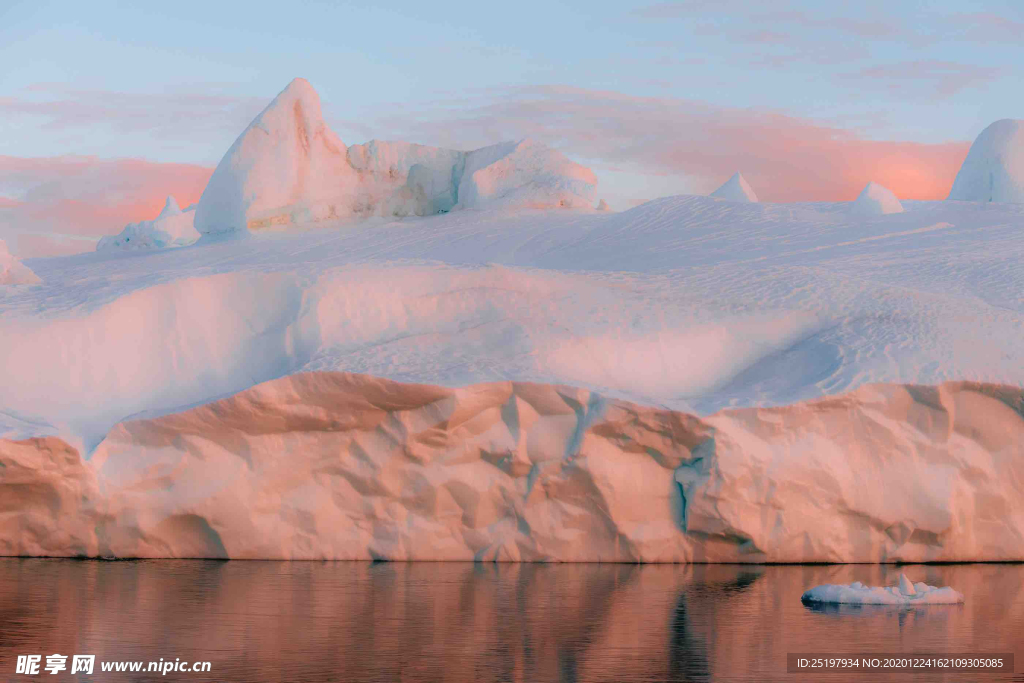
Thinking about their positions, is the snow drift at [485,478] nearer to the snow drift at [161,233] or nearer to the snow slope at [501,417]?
the snow slope at [501,417]

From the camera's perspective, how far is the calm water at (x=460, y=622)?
21.5ft

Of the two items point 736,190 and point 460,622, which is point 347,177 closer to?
point 736,190

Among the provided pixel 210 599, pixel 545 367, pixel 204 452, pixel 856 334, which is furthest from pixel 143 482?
pixel 856 334

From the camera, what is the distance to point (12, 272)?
1496 cm

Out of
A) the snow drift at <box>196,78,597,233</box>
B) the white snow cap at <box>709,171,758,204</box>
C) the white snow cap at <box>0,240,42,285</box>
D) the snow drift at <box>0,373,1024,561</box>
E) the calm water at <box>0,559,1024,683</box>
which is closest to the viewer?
the calm water at <box>0,559,1024,683</box>

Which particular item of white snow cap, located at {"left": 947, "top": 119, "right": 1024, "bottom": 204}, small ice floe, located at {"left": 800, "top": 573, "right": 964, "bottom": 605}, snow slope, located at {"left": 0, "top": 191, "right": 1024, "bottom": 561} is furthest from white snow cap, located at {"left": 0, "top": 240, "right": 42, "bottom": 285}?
white snow cap, located at {"left": 947, "top": 119, "right": 1024, "bottom": 204}

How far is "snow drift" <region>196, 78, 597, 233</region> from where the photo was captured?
2128cm

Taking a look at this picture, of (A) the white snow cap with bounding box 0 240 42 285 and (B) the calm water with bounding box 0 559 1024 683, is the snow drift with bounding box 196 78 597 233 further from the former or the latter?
(B) the calm water with bounding box 0 559 1024 683

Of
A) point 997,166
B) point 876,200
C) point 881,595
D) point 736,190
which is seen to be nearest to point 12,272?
point 881,595

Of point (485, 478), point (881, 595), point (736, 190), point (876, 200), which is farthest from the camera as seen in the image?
point (736, 190)

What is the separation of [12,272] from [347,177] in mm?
8331

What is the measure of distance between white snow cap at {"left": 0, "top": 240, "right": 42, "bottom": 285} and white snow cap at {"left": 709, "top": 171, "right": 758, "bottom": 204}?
53.2ft

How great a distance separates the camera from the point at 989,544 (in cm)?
1373

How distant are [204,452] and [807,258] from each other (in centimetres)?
917
